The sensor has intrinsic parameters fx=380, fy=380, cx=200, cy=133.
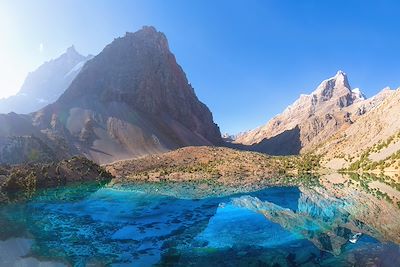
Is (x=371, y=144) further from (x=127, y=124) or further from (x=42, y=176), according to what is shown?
(x=127, y=124)

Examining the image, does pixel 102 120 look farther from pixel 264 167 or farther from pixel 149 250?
pixel 149 250

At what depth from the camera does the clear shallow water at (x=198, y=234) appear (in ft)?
59.8

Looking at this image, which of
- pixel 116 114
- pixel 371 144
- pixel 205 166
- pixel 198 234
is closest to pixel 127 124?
pixel 116 114

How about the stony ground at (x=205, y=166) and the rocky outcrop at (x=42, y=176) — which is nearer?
the rocky outcrop at (x=42, y=176)

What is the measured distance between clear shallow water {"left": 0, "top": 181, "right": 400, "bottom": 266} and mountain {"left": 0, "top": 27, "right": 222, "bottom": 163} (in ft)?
266

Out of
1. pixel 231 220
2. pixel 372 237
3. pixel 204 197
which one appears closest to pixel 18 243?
pixel 231 220

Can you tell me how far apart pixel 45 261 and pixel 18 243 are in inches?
195

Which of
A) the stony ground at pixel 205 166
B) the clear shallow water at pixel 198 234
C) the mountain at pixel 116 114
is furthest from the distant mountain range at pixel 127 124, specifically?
the clear shallow water at pixel 198 234

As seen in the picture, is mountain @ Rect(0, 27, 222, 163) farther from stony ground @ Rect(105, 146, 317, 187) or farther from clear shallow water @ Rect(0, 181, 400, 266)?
clear shallow water @ Rect(0, 181, 400, 266)

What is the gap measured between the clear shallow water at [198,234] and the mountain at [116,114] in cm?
8108

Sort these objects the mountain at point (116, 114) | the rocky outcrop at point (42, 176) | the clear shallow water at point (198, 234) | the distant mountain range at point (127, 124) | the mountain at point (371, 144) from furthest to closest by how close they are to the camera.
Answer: the mountain at point (116, 114) → the distant mountain range at point (127, 124) → the mountain at point (371, 144) → the rocky outcrop at point (42, 176) → the clear shallow water at point (198, 234)

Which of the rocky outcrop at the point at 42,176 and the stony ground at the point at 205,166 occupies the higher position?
the stony ground at the point at 205,166

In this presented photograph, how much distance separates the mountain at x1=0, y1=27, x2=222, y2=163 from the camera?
136 m

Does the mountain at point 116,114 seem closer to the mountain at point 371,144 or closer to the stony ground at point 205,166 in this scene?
the stony ground at point 205,166
